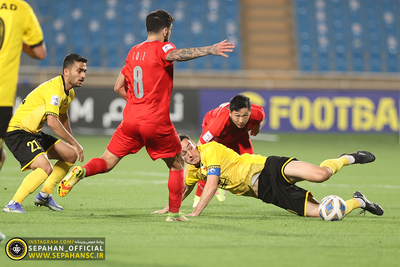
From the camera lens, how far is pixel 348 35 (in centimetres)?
2278

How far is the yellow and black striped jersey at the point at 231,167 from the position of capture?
19.2 feet

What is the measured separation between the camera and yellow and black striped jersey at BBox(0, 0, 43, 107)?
4.32 meters

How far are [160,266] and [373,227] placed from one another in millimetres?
2509

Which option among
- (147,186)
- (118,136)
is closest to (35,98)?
(118,136)

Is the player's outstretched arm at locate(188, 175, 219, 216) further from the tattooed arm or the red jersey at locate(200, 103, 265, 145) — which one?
the tattooed arm

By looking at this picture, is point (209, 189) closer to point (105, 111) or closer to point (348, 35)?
point (105, 111)

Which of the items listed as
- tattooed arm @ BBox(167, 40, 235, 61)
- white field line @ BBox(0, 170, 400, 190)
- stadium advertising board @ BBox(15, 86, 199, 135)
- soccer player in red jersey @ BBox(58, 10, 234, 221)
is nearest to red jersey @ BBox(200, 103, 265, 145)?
soccer player in red jersey @ BBox(58, 10, 234, 221)

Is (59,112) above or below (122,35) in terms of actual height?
below

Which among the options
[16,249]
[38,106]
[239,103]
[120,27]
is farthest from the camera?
[120,27]

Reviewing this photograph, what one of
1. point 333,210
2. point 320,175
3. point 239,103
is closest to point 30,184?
point 239,103

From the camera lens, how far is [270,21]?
77.6 feet

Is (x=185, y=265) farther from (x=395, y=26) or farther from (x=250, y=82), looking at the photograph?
(x=395, y=26)

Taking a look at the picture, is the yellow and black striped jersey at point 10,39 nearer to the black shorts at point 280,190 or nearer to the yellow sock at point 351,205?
the black shorts at point 280,190

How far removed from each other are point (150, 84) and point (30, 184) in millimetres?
1759
